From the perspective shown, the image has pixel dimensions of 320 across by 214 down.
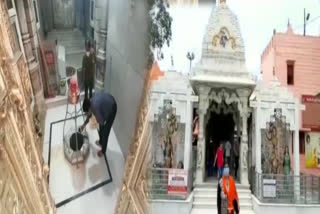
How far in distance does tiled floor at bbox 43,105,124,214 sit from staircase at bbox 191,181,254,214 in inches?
15.4

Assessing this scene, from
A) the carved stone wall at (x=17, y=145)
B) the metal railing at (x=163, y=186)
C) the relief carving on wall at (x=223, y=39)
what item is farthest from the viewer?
the relief carving on wall at (x=223, y=39)

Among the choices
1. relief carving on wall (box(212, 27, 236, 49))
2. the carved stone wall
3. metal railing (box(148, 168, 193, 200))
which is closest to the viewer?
the carved stone wall

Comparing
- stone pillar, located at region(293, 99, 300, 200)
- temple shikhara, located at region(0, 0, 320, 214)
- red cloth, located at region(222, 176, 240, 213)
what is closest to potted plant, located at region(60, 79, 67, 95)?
temple shikhara, located at region(0, 0, 320, 214)

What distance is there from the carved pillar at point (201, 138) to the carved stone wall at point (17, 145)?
49 cm

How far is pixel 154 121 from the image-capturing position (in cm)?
112

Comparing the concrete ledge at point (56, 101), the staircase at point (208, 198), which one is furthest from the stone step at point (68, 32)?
the staircase at point (208, 198)

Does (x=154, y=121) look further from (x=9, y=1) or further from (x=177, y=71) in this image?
(x=9, y=1)

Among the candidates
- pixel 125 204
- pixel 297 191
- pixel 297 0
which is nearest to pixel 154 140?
pixel 125 204

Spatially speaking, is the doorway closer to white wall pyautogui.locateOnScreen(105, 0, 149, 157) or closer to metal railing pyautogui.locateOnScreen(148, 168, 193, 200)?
metal railing pyautogui.locateOnScreen(148, 168, 193, 200)

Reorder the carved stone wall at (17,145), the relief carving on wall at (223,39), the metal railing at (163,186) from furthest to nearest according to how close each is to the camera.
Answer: the relief carving on wall at (223,39)
the metal railing at (163,186)
the carved stone wall at (17,145)

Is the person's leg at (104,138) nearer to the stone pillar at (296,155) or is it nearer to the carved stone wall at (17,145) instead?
the carved stone wall at (17,145)

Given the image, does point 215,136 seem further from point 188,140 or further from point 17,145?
point 17,145

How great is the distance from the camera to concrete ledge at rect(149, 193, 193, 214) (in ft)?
3.80

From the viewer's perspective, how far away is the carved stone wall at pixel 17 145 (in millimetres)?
783
